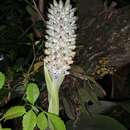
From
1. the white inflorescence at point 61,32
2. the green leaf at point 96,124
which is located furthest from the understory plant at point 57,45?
the green leaf at point 96,124

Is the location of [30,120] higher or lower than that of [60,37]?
lower

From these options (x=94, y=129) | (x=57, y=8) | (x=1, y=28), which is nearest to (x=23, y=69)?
(x=1, y=28)

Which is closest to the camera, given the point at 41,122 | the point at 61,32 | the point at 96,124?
the point at 41,122

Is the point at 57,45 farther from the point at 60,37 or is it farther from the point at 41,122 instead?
the point at 41,122

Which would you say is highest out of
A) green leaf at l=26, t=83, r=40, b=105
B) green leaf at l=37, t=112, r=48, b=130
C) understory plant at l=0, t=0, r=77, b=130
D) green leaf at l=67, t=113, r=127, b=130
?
understory plant at l=0, t=0, r=77, b=130

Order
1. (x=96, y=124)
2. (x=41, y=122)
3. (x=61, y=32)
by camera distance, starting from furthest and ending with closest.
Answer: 1. (x=96, y=124)
2. (x=61, y=32)
3. (x=41, y=122)

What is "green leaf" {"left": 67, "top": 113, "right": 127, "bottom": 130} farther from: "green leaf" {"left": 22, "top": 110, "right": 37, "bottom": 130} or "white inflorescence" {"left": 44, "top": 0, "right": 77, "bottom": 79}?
"green leaf" {"left": 22, "top": 110, "right": 37, "bottom": 130}

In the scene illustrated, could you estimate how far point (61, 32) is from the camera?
959mm

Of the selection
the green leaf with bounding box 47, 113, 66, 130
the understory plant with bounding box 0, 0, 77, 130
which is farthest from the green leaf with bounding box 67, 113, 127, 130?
the green leaf with bounding box 47, 113, 66, 130

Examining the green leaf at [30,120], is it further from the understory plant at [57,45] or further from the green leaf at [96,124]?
the green leaf at [96,124]

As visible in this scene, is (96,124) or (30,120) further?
(96,124)

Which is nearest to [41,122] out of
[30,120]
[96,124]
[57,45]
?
[30,120]

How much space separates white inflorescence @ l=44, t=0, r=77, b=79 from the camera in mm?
955

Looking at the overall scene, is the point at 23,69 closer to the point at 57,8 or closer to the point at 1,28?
the point at 1,28
